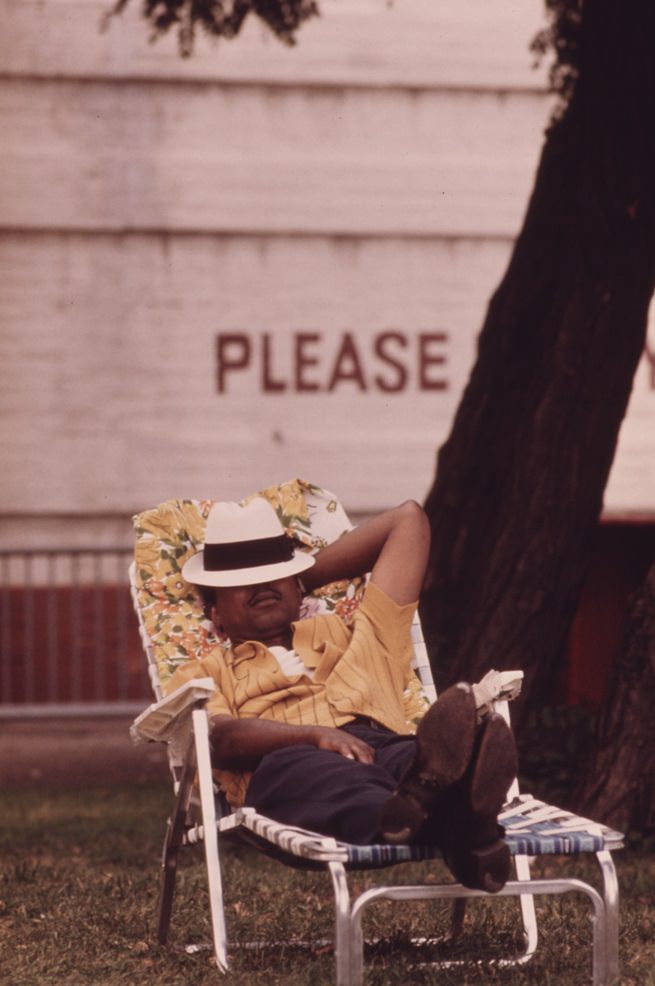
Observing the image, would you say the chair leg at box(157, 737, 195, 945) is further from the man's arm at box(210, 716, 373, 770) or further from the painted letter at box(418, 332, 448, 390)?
the painted letter at box(418, 332, 448, 390)

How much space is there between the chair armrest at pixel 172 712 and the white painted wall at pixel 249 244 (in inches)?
313

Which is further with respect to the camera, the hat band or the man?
the hat band

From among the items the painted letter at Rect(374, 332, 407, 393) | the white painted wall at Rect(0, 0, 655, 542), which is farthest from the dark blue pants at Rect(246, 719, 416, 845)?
the painted letter at Rect(374, 332, 407, 393)

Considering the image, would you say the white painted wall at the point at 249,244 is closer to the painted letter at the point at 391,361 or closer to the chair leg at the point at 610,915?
the painted letter at the point at 391,361

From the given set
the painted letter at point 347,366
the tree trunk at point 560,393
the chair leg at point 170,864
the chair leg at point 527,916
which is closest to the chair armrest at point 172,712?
the chair leg at point 170,864

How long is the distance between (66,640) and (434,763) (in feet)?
26.3

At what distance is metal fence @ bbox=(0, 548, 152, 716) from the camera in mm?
12164

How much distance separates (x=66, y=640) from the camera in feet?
40.4

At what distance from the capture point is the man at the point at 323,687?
185 inches

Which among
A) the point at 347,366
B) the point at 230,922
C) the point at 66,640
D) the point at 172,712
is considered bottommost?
the point at 66,640

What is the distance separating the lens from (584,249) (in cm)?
809

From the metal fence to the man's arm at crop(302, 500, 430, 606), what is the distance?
6019 millimetres

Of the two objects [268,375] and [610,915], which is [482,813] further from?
[268,375]

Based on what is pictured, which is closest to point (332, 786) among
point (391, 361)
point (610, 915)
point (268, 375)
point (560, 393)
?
point (610, 915)
